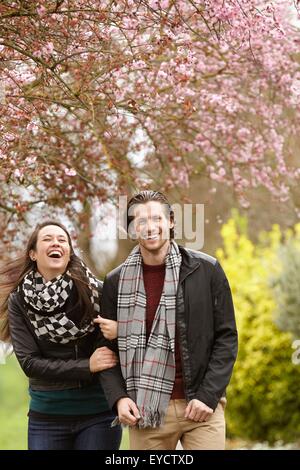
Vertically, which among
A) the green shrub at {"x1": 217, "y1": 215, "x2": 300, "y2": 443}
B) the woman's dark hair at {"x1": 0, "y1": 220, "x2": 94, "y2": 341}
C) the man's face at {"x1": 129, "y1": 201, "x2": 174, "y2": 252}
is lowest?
the green shrub at {"x1": 217, "y1": 215, "x2": 300, "y2": 443}

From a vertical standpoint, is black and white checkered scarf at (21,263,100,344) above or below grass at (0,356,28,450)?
above

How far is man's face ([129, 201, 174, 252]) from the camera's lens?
3.71 m

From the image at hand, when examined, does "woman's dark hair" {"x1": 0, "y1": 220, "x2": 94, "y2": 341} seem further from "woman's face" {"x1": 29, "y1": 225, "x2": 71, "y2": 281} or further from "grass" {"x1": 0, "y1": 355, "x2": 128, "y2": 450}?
"grass" {"x1": 0, "y1": 355, "x2": 128, "y2": 450}

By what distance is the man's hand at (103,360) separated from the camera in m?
3.79

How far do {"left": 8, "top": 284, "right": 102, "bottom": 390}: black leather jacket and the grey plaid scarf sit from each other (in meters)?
0.25

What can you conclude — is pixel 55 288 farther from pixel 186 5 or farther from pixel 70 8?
pixel 186 5

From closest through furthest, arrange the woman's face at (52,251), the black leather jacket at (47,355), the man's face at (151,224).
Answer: the man's face at (151,224), the black leather jacket at (47,355), the woman's face at (52,251)

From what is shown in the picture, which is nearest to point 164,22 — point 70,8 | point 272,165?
point 70,8

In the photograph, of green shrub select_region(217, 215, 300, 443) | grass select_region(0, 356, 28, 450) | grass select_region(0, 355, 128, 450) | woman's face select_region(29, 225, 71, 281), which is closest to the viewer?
woman's face select_region(29, 225, 71, 281)

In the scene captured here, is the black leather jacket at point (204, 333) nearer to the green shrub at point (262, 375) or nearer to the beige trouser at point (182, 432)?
the beige trouser at point (182, 432)

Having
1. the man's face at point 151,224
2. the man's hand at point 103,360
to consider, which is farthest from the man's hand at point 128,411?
the man's face at point 151,224

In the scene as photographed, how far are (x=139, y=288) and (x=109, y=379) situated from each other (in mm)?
400

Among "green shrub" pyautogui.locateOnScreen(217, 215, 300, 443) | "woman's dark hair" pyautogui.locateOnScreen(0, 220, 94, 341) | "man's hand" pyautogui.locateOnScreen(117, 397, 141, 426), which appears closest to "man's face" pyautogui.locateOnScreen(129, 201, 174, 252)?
"woman's dark hair" pyautogui.locateOnScreen(0, 220, 94, 341)

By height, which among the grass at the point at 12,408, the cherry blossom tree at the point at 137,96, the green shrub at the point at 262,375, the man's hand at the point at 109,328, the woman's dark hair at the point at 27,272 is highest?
the cherry blossom tree at the point at 137,96
